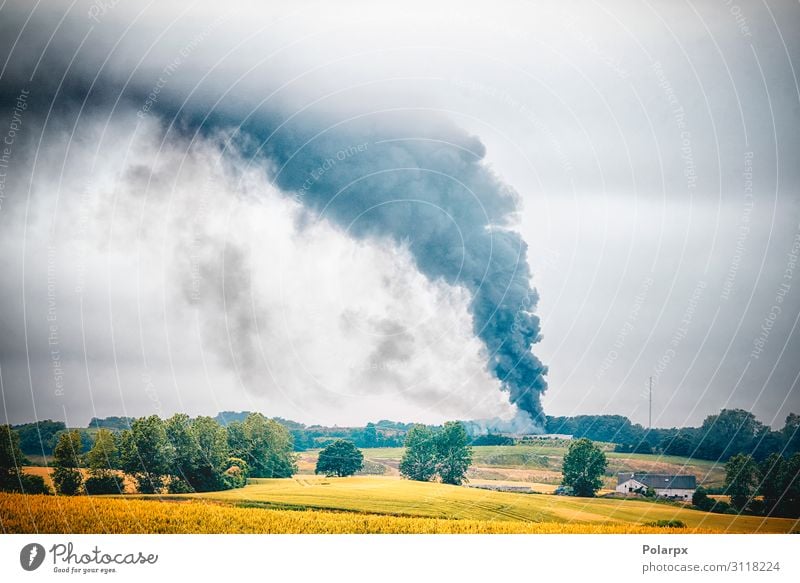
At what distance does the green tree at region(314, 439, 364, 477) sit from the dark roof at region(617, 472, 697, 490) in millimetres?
11130

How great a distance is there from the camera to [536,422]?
46.0 m

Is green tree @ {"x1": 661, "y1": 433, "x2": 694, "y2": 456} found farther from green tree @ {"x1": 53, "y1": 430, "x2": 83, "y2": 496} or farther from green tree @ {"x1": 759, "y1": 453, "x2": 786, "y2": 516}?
green tree @ {"x1": 53, "y1": 430, "x2": 83, "y2": 496}

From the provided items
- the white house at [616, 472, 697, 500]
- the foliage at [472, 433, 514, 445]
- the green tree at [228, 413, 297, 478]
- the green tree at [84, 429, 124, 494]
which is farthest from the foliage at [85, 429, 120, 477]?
the white house at [616, 472, 697, 500]

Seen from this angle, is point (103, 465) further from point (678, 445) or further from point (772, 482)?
point (772, 482)

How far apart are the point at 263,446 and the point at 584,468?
518 inches

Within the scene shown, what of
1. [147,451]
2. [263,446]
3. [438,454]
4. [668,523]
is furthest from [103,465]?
[668,523]

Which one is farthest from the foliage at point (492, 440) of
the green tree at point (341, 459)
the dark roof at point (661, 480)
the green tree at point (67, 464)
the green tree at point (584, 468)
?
the green tree at point (67, 464)

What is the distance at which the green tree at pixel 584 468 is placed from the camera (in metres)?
33.2

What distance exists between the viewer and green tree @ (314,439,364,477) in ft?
117

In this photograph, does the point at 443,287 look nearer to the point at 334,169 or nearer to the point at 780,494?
the point at 334,169

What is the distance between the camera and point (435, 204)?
43094 millimetres

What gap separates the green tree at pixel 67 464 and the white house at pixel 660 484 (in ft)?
65.6
